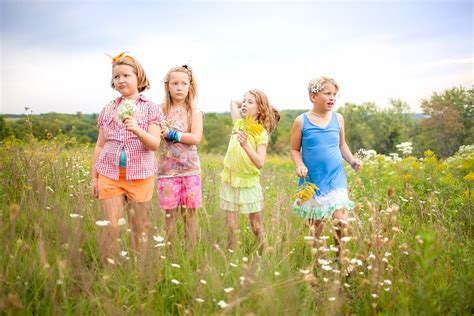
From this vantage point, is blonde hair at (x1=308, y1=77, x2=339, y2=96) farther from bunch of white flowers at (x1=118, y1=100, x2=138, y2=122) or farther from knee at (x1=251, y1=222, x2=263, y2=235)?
bunch of white flowers at (x1=118, y1=100, x2=138, y2=122)

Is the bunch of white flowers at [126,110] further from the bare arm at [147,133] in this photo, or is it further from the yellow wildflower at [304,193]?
the yellow wildflower at [304,193]

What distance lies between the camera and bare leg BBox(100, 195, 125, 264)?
2.54m

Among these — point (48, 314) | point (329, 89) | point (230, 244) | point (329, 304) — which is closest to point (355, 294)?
point (329, 304)

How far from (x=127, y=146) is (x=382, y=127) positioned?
52050 millimetres

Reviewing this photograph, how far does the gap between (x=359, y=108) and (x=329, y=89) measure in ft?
178

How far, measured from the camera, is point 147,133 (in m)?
3.06

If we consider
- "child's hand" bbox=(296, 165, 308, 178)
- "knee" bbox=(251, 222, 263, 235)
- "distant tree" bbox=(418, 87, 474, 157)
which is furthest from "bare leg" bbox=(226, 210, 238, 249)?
"distant tree" bbox=(418, 87, 474, 157)

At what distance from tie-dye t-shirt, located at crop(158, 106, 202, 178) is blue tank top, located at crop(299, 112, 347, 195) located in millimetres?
1053

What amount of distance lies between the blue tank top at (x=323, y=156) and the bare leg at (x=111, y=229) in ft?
5.60

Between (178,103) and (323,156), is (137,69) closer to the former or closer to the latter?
(178,103)

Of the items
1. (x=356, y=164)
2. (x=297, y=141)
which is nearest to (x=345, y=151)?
(x=356, y=164)

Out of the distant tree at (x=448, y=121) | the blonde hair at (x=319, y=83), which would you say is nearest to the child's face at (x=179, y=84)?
the blonde hair at (x=319, y=83)

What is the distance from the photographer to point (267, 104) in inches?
152

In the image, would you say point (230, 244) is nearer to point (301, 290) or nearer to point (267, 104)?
point (301, 290)
